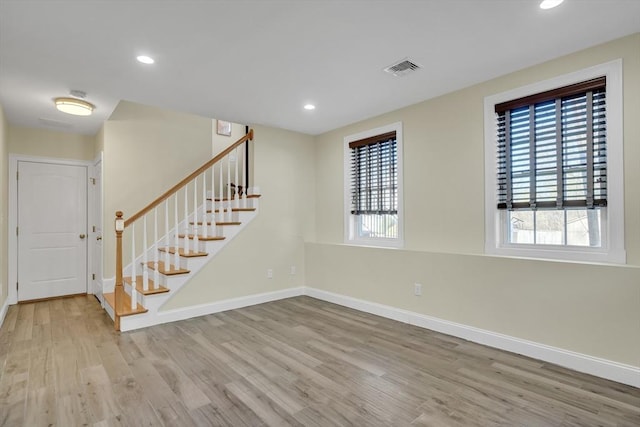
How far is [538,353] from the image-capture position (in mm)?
2846

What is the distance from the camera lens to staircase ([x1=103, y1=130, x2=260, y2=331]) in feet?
12.3

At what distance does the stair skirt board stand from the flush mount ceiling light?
1764 millimetres

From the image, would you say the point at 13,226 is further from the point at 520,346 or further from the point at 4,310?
the point at 520,346

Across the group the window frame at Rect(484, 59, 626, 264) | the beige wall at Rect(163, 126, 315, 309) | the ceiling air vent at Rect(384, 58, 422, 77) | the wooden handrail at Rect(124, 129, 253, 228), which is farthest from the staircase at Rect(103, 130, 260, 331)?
the window frame at Rect(484, 59, 626, 264)

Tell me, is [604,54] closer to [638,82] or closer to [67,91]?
[638,82]

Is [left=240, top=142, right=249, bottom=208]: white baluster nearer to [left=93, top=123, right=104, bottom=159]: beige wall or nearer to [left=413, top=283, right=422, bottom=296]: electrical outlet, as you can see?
[left=93, top=123, right=104, bottom=159]: beige wall

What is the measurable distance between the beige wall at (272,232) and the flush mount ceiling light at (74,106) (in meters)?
2.03

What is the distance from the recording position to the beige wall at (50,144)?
4785mm

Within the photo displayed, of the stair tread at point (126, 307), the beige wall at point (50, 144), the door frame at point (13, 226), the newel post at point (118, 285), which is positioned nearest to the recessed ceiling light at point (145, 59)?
the newel post at point (118, 285)

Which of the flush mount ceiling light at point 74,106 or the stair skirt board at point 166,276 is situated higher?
the flush mount ceiling light at point 74,106

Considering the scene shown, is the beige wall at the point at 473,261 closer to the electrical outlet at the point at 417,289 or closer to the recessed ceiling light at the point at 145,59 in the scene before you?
the electrical outlet at the point at 417,289

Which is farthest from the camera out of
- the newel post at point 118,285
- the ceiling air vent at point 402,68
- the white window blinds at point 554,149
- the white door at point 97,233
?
the white door at point 97,233

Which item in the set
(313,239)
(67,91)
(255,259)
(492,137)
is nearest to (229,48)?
(67,91)

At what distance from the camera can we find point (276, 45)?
2.63m
